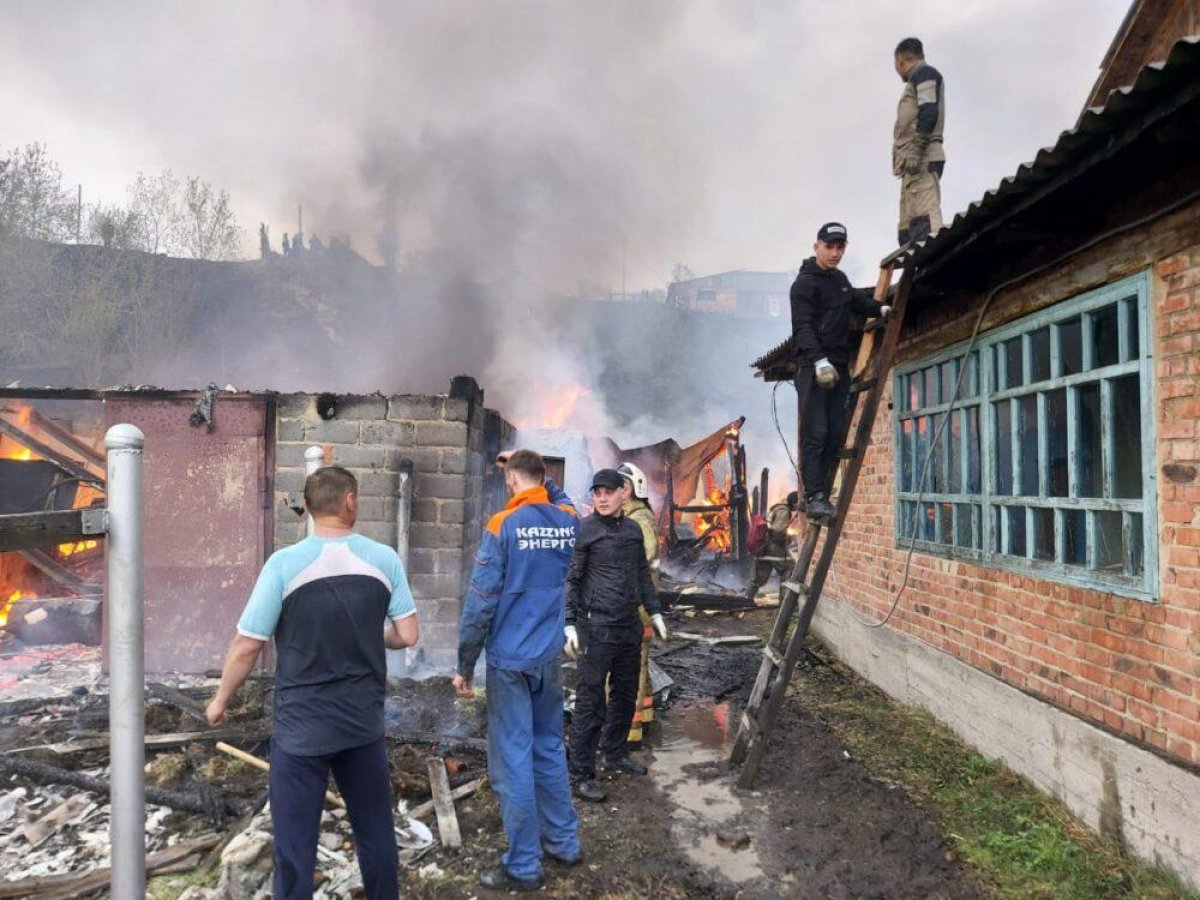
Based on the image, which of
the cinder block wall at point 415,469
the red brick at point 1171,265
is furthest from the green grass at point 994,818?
the cinder block wall at point 415,469

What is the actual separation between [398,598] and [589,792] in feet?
7.54

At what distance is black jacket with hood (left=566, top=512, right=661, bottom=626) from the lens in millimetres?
4879

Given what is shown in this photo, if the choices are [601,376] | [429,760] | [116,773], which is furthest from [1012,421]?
[601,376]

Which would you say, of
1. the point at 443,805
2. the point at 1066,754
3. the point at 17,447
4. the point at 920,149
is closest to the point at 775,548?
the point at 920,149

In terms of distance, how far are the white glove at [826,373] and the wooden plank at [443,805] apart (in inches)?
134

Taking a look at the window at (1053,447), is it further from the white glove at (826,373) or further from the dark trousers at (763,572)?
the dark trousers at (763,572)

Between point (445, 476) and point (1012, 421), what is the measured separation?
4643mm

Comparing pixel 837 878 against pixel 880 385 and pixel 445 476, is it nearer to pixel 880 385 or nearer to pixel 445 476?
pixel 880 385

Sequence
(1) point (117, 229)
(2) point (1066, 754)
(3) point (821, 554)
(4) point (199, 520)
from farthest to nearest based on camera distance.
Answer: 1. (1) point (117, 229)
2. (4) point (199, 520)
3. (3) point (821, 554)
4. (2) point (1066, 754)

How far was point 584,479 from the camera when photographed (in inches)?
579

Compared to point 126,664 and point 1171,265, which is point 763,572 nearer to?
point 1171,265

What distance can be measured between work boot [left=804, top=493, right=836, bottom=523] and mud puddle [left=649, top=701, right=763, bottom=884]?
1.88 m

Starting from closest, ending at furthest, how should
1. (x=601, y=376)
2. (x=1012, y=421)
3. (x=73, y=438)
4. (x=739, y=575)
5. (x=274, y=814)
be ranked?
(x=274, y=814) < (x=1012, y=421) < (x=73, y=438) < (x=739, y=575) < (x=601, y=376)

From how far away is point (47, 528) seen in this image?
6.00ft
